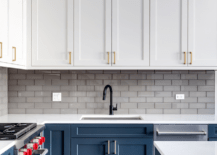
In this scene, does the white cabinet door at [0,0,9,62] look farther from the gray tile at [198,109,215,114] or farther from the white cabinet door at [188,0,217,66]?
the gray tile at [198,109,215,114]

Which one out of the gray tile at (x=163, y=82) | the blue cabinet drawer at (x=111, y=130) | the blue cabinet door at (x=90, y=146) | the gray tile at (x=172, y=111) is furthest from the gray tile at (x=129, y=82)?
the blue cabinet door at (x=90, y=146)

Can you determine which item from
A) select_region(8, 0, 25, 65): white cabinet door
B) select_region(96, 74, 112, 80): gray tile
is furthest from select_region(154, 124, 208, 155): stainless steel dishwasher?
select_region(8, 0, 25, 65): white cabinet door

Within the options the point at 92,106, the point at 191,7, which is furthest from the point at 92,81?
the point at 191,7

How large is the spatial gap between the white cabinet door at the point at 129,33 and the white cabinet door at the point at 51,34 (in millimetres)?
544

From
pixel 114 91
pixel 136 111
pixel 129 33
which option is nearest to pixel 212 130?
pixel 136 111

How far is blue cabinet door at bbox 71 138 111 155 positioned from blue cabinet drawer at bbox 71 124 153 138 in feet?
0.17

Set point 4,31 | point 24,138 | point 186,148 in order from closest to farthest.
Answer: point 186,148 < point 24,138 < point 4,31

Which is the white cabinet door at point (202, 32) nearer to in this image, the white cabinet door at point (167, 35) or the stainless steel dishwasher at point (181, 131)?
the white cabinet door at point (167, 35)

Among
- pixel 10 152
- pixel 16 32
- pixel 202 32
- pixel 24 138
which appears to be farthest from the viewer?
pixel 202 32

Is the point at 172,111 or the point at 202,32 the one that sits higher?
the point at 202,32

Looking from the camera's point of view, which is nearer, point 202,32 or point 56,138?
point 56,138

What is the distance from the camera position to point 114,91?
2828 millimetres

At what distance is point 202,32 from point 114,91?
1.26m

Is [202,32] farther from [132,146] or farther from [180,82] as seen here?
[132,146]
